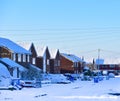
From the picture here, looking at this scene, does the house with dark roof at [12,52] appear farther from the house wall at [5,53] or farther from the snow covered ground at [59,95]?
the snow covered ground at [59,95]

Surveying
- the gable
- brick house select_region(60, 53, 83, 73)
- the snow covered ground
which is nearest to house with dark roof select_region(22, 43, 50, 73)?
the gable

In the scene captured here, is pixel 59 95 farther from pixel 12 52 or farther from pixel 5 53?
pixel 5 53

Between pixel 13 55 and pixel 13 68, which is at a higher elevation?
pixel 13 55

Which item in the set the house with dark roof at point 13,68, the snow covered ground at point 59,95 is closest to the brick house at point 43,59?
the house with dark roof at point 13,68

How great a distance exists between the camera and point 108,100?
2306cm

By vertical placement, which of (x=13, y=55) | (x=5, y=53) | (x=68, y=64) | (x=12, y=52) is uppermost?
(x=12, y=52)

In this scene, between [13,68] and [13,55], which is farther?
[13,55]

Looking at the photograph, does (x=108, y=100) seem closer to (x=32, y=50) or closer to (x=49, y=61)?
(x=32, y=50)

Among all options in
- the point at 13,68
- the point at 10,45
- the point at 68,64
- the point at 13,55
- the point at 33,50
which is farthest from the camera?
the point at 68,64

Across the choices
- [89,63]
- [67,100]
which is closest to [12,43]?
[67,100]

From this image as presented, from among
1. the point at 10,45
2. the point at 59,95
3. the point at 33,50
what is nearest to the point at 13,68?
the point at 10,45

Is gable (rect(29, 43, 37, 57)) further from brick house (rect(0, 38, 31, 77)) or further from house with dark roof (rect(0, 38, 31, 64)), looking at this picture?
house with dark roof (rect(0, 38, 31, 64))

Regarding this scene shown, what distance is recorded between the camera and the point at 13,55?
62031 mm

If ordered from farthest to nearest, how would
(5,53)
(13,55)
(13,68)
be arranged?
(5,53) < (13,55) < (13,68)
